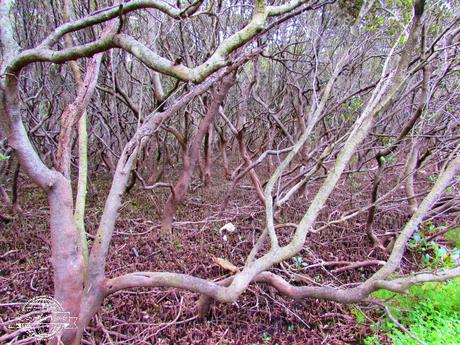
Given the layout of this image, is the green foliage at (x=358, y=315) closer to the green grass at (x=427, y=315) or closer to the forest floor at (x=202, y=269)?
the forest floor at (x=202, y=269)

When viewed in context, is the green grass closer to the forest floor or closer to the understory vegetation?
the understory vegetation

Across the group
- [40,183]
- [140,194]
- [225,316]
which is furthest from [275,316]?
[140,194]

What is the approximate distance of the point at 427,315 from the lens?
2.63 m

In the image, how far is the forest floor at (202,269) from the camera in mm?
2514

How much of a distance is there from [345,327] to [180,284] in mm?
1563

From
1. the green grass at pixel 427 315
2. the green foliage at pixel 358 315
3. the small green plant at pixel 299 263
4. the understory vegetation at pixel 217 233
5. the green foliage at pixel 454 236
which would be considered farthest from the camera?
the green foliage at pixel 454 236

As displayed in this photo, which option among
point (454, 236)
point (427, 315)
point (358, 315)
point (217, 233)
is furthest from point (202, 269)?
point (454, 236)

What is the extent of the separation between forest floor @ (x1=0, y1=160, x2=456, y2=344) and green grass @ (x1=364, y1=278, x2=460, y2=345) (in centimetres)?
15

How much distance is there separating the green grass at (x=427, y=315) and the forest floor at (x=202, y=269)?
0.49ft

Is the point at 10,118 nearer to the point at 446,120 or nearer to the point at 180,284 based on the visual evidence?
the point at 180,284

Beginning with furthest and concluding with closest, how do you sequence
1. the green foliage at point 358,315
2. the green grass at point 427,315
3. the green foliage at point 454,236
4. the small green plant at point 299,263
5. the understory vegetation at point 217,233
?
the green foliage at point 454,236 < the small green plant at point 299,263 < the green foliage at point 358,315 < the green grass at point 427,315 < the understory vegetation at point 217,233

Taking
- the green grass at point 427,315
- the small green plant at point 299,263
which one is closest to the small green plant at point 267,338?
the green grass at point 427,315

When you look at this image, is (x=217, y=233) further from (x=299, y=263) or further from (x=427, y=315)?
(x=427, y=315)

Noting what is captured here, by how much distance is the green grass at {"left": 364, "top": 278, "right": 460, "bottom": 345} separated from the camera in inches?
91.0
